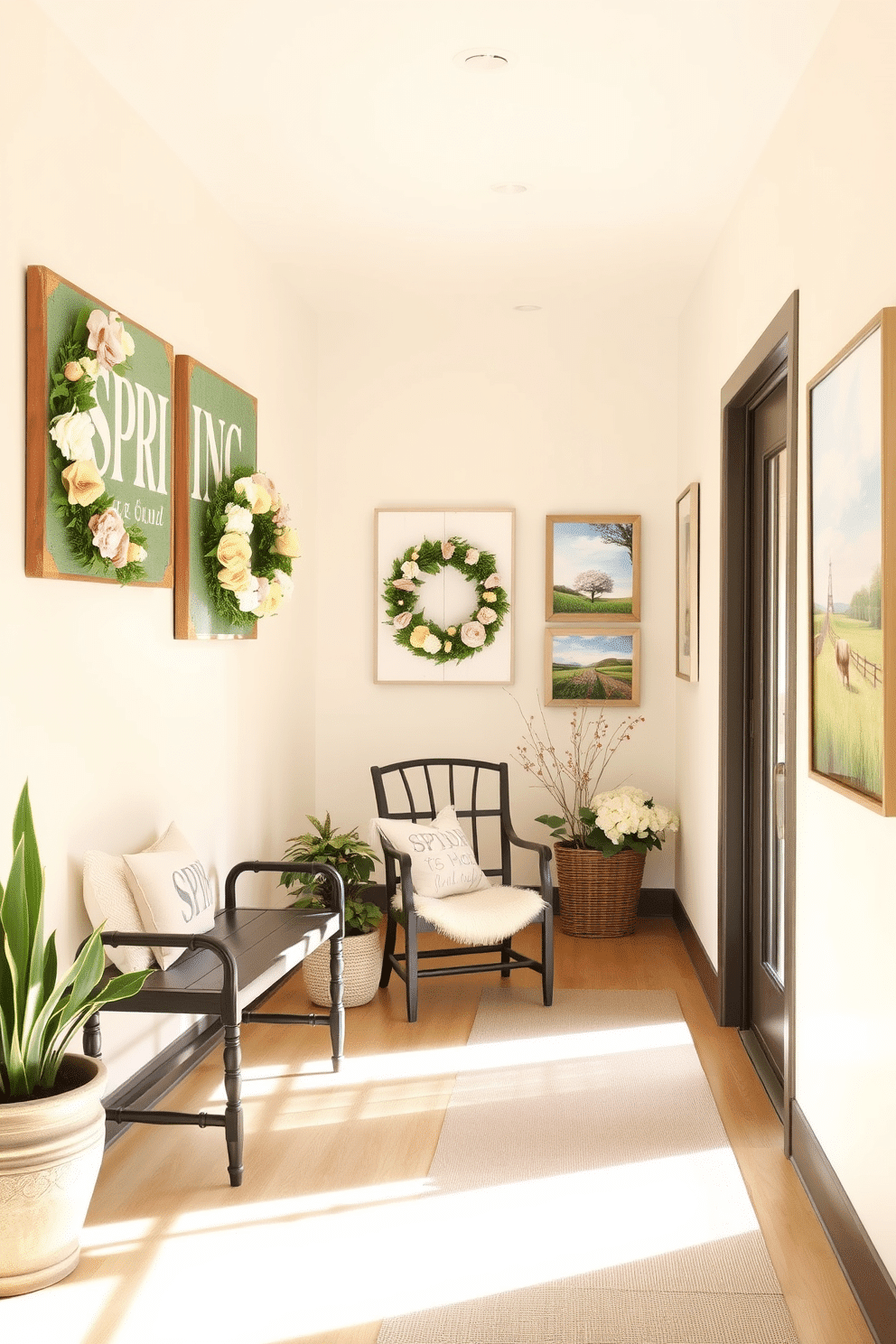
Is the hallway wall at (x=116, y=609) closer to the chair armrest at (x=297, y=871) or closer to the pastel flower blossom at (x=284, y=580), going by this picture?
the chair armrest at (x=297, y=871)

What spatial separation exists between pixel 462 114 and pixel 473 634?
8.28ft

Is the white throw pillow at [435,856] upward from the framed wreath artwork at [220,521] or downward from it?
downward

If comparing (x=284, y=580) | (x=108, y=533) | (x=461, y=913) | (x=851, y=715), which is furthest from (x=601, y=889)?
(x=108, y=533)

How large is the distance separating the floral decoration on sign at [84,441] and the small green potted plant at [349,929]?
160cm

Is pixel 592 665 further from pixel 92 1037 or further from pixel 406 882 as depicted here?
pixel 92 1037

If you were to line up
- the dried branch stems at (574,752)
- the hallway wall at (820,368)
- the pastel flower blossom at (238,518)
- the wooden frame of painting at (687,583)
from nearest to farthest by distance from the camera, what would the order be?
the hallway wall at (820,368)
the pastel flower blossom at (238,518)
the wooden frame of painting at (687,583)
the dried branch stems at (574,752)

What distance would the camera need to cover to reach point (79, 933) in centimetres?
290

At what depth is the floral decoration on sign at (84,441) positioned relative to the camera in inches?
104

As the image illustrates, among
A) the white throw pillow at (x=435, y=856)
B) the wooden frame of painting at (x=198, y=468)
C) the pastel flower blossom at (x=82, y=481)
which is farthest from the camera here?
the white throw pillow at (x=435, y=856)

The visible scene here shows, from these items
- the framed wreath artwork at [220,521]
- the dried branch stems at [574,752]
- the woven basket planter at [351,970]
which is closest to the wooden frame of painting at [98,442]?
the framed wreath artwork at [220,521]

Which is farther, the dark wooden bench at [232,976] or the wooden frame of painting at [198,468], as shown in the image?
the wooden frame of painting at [198,468]

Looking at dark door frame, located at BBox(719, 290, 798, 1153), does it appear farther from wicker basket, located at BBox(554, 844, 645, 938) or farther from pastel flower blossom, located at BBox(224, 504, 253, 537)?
pastel flower blossom, located at BBox(224, 504, 253, 537)

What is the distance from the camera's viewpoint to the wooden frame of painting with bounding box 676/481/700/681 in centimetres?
454

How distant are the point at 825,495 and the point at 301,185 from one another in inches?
85.1
